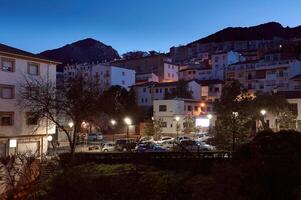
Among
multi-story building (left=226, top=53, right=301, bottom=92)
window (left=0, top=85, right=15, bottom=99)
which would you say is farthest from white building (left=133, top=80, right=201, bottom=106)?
window (left=0, top=85, right=15, bottom=99)

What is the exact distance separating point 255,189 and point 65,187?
7.57 m

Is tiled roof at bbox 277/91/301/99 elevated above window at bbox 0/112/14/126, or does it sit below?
above

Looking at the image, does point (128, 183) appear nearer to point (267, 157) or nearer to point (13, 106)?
point (267, 157)

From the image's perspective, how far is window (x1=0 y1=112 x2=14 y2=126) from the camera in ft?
121

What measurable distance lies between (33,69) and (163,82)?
4063 centimetres

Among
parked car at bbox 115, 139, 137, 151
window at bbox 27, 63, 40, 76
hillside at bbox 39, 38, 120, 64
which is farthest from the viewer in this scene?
hillside at bbox 39, 38, 120, 64

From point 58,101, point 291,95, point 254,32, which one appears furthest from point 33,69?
point 254,32

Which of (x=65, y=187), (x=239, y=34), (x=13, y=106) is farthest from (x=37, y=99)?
(x=239, y=34)

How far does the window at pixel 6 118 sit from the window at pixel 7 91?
153 cm

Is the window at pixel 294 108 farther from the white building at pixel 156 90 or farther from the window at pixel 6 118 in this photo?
the window at pixel 6 118

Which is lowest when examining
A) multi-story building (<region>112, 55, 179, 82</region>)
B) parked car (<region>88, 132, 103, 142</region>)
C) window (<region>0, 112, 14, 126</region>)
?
parked car (<region>88, 132, 103, 142</region>)

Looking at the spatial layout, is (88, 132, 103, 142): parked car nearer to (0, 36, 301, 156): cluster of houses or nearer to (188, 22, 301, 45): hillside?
(0, 36, 301, 156): cluster of houses

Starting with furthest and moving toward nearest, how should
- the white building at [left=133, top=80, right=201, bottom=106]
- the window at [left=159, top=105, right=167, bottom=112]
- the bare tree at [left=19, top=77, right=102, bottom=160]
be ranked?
the white building at [left=133, top=80, right=201, bottom=106] → the window at [left=159, top=105, right=167, bottom=112] → the bare tree at [left=19, top=77, right=102, bottom=160]

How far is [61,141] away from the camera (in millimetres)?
52344
